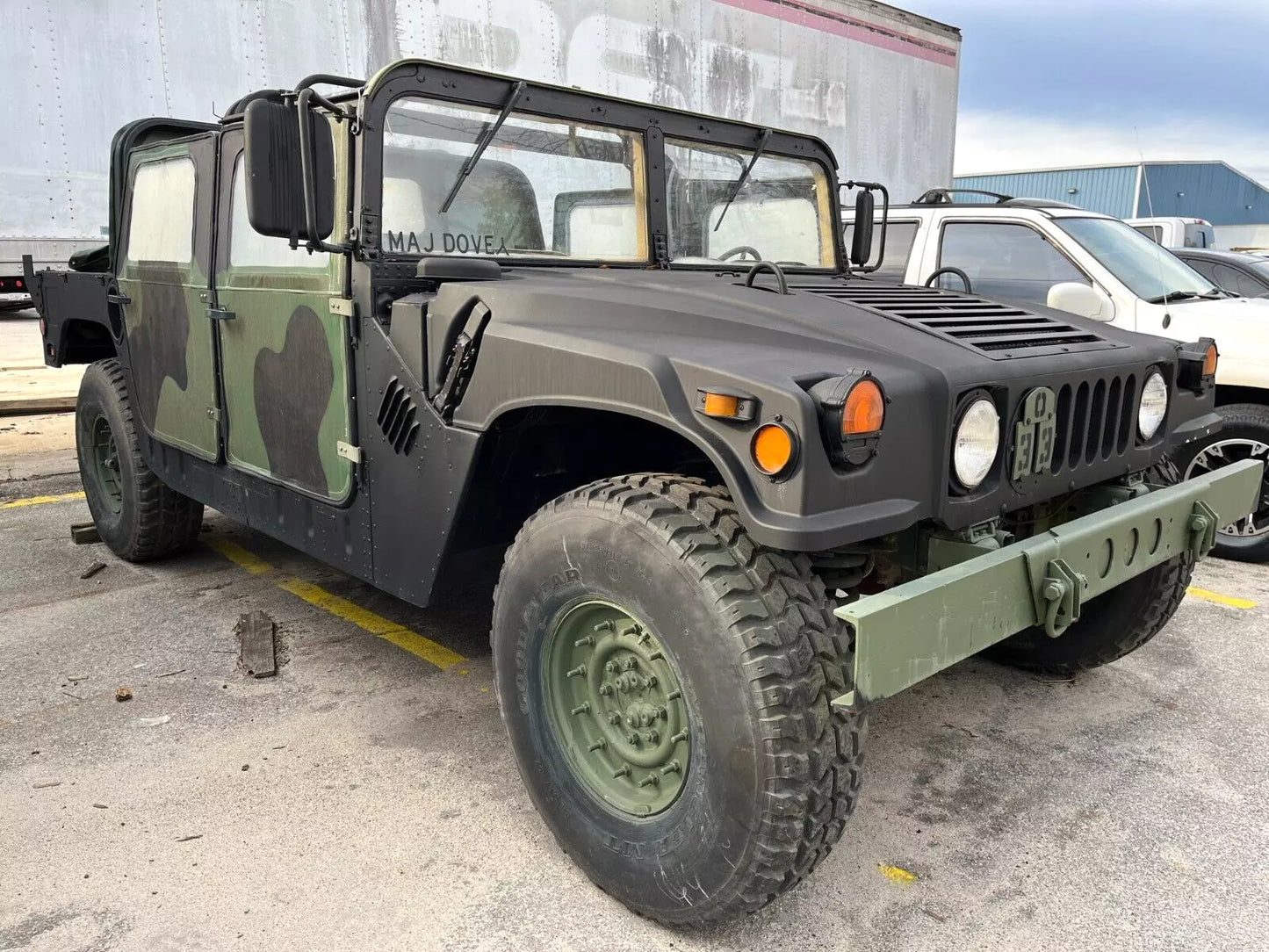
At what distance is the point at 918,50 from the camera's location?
40.0 ft

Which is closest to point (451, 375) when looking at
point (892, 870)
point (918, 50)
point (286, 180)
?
point (286, 180)

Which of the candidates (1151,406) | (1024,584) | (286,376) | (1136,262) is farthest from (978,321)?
(1136,262)

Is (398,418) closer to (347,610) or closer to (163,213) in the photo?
(347,610)

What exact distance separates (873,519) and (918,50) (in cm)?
1186

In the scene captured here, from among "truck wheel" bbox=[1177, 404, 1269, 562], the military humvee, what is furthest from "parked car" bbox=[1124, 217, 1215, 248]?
the military humvee

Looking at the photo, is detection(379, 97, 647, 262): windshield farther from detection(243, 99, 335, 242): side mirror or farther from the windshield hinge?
detection(243, 99, 335, 242): side mirror

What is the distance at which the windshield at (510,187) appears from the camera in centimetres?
285

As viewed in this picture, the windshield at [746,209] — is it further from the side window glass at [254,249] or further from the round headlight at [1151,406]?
the round headlight at [1151,406]

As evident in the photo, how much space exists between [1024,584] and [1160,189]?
2245cm

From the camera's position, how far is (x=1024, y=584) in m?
2.17

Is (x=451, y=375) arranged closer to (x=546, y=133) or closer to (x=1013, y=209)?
(x=546, y=133)

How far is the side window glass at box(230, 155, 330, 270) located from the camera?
10.1 feet

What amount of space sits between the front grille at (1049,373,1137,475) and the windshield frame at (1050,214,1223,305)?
300 centimetres

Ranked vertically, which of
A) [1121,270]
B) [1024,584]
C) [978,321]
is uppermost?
[1121,270]
